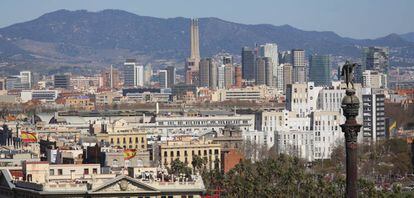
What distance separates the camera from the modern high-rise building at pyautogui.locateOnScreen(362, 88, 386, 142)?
13538 centimetres

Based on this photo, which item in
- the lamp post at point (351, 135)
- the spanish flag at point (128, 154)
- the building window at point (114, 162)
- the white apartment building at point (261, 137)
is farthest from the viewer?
the white apartment building at point (261, 137)

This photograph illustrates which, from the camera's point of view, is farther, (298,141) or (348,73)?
(298,141)

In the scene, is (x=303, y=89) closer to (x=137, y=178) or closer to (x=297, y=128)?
(x=297, y=128)

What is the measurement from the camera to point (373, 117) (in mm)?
137250

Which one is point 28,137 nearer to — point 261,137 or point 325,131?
point 261,137

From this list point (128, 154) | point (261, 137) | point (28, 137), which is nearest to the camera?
point (128, 154)

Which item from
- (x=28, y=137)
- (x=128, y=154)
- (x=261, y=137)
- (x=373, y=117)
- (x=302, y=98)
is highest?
(x=128, y=154)

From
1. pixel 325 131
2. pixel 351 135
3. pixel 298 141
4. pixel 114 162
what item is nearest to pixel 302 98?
pixel 325 131

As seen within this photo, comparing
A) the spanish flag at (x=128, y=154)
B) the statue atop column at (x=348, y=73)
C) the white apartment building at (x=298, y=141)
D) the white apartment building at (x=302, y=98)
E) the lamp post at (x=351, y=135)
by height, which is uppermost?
the statue atop column at (x=348, y=73)

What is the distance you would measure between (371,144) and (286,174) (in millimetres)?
44941

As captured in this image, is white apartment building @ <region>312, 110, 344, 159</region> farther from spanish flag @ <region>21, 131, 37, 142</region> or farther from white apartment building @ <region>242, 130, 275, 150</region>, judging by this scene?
spanish flag @ <region>21, 131, 37, 142</region>

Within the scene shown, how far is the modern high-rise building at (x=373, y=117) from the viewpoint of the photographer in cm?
13538

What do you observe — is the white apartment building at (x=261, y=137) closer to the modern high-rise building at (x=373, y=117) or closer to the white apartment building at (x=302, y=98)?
the modern high-rise building at (x=373, y=117)

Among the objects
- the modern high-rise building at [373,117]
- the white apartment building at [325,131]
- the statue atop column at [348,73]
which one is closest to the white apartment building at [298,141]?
the white apartment building at [325,131]
